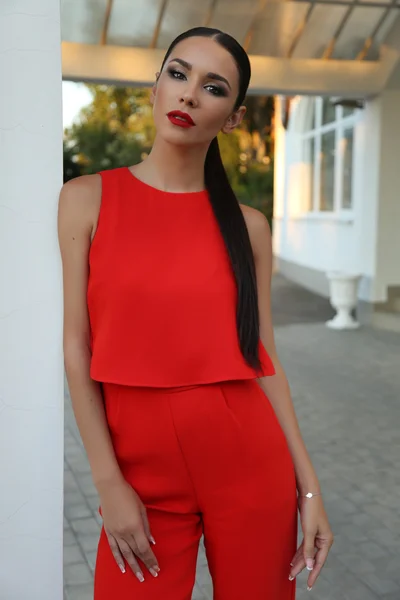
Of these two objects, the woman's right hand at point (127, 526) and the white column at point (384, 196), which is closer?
the woman's right hand at point (127, 526)

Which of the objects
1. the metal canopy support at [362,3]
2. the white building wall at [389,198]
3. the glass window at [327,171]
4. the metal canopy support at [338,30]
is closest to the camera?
the metal canopy support at [362,3]

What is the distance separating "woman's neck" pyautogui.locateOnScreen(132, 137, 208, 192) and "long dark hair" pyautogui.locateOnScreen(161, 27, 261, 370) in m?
0.06

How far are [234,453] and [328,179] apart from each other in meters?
13.5

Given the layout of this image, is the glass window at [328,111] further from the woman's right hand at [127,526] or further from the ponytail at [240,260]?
the woman's right hand at [127,526]

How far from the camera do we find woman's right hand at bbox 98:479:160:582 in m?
Result: 1.39

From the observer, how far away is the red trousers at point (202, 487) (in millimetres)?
1417

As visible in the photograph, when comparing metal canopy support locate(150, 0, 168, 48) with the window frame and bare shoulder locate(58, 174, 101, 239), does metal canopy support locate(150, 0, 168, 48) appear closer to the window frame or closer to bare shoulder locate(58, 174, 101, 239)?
the window frame

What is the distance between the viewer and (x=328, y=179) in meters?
14.4

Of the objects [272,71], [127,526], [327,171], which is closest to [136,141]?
[327,171]

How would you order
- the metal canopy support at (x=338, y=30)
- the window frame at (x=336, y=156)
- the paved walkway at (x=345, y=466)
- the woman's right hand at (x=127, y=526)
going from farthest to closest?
the window frame at (x=336, y=156)
the metal canopy support at (x=338, y=30)
the paved walkway at (x=345, y=466)
the woman's right hand at (x=127, y=526)

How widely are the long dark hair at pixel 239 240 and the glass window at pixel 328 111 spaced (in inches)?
505

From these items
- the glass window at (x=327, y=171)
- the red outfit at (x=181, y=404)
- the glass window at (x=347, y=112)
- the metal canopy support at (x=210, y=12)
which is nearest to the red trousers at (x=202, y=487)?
the red outfit at (x=181, y=404)

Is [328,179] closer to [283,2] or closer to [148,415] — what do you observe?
[283,2]

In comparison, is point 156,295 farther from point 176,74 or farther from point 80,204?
point 176,74
